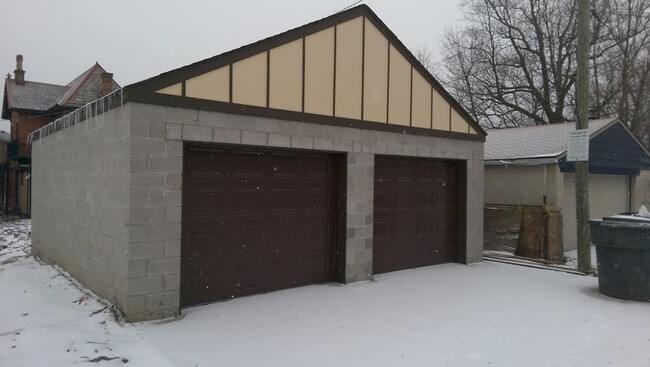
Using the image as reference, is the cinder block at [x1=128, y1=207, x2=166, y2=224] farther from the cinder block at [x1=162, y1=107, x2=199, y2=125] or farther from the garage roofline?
the garage roofline

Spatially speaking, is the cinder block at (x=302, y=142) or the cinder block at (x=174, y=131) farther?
the cinder block at (x=302, y=142)

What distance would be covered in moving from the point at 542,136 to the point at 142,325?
14.0 meters

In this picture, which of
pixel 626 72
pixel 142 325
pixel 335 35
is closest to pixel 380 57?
pixel 335 35

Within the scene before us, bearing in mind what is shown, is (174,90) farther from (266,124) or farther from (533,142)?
(533,142)

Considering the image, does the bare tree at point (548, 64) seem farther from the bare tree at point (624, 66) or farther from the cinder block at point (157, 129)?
the cinder block at point (157, 129)

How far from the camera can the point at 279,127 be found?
700cm

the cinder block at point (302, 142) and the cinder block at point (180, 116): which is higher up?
the cinder block at point (180, 116)

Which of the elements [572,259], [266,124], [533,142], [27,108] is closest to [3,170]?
[27,108]

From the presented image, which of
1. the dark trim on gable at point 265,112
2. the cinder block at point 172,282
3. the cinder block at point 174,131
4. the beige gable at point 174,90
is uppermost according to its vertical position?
the beige gable at point 174,90

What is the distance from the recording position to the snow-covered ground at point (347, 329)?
4.66 m

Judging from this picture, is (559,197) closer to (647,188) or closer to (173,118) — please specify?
(647,188)

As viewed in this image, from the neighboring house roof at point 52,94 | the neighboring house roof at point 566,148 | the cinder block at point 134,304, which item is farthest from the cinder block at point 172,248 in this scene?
the neighboring house roof at point 52,94

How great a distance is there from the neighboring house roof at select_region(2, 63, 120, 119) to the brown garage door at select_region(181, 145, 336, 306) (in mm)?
21573

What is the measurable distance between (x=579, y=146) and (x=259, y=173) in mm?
6736
